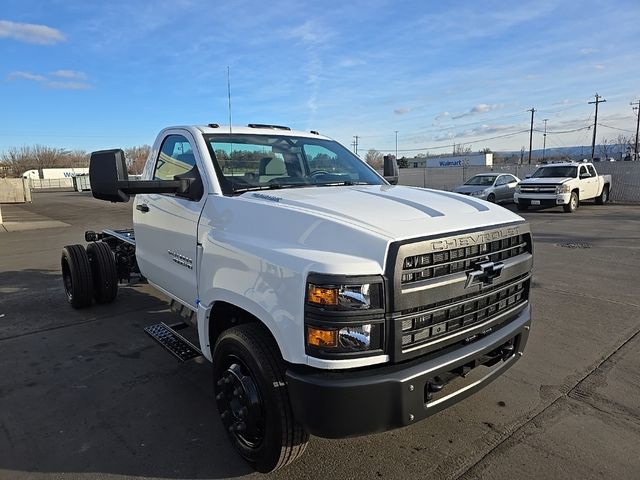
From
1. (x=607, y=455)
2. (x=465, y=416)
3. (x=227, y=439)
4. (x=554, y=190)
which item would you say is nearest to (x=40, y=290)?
(x=227, y=439)

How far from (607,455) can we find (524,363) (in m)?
1.34

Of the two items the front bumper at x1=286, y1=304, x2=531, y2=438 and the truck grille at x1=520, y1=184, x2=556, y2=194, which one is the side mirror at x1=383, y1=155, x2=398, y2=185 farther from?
the truck grille at x1=520, y1=184, x2=556, y2=194

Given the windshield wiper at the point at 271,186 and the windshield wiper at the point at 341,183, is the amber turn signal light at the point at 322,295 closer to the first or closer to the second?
the windshield wiper at the point at 271,186

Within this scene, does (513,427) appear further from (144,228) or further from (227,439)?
(144,228)

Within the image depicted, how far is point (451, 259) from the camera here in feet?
7.95

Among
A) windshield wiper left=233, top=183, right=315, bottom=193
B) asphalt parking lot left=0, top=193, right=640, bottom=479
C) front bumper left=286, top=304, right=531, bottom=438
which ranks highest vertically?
windshield wiper left=233, top=183, right=315, bottom=193

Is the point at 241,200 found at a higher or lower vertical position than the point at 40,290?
higher

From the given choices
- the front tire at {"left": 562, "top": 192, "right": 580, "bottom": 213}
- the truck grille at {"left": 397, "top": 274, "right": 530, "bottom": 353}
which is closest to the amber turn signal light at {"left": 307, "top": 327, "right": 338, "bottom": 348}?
the truck grille at {"left": 397, "top": 274, "right": 530, "bottom": 353}

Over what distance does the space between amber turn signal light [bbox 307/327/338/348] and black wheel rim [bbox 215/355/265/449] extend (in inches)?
21.9

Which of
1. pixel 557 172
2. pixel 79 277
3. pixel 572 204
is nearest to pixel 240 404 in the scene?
pixel 79 277

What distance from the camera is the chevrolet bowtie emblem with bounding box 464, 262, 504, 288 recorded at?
8.18 ft

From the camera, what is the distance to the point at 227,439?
3031 mm

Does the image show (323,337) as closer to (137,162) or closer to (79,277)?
(79,277)

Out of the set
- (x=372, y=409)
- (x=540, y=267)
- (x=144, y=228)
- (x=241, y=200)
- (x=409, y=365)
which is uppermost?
(x=241, y=200)
